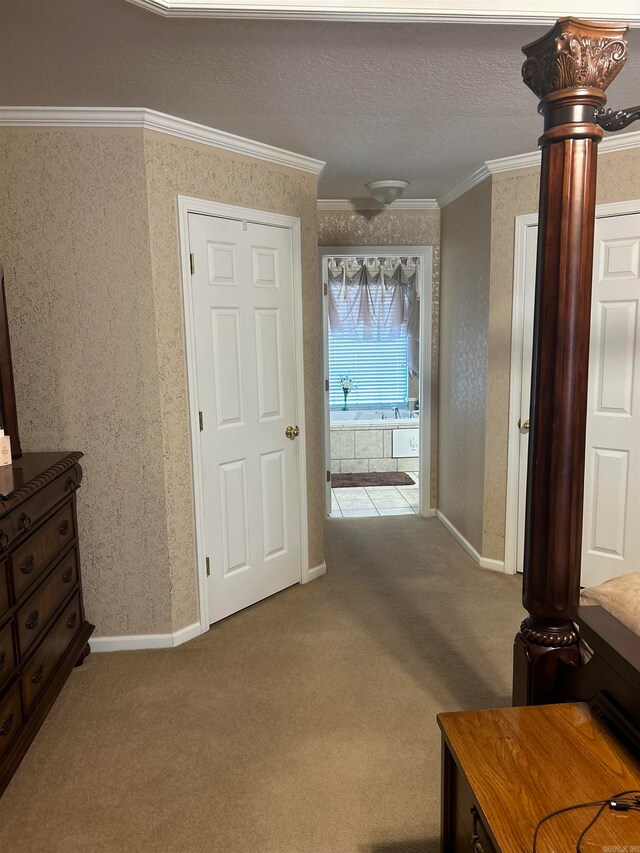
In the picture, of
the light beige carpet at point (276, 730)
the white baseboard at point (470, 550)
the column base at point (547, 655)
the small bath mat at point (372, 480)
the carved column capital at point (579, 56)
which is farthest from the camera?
the small bath mat at point (372, 480)

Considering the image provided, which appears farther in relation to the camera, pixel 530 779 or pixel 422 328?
pixel 422 328

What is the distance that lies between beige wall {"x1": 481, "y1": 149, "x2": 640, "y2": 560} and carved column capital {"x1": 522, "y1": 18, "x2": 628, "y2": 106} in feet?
6.09

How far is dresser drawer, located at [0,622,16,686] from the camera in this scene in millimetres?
1958

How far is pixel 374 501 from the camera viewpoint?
550 cm

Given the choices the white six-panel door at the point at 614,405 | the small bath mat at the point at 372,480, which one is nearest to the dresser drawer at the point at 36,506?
the white six-panel door at the point at 614,405

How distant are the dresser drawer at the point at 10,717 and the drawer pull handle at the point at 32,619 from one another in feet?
0.66

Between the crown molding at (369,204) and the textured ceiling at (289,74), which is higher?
the crown molding at (369,204)

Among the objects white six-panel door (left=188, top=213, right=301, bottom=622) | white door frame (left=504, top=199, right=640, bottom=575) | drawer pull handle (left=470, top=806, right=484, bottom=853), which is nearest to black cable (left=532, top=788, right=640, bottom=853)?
drawer pull handle (left=470, top=806, right=484, bottom=853)

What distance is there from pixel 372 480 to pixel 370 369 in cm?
156

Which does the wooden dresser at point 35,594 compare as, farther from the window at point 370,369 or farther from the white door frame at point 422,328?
the window at point 370,369

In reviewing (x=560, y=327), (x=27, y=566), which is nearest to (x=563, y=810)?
(x=560, y=327)

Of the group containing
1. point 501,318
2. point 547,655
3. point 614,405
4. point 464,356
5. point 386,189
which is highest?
point 386,189

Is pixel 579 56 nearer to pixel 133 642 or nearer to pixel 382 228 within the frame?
pixel 133 642

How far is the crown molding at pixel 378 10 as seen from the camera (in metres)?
1.77
